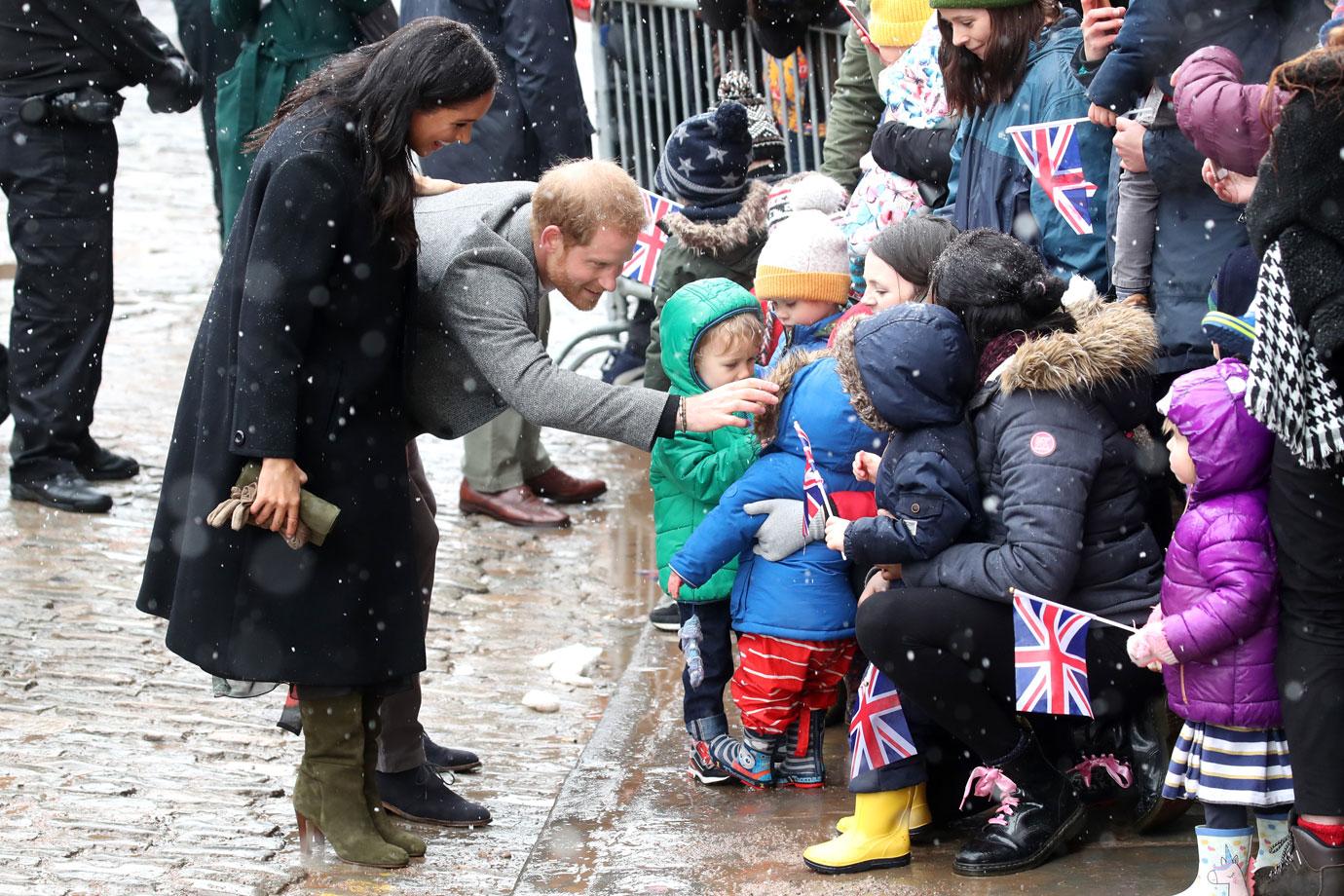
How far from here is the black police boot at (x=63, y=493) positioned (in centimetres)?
711

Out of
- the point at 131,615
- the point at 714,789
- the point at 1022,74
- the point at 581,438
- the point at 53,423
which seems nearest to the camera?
the point at 714,789

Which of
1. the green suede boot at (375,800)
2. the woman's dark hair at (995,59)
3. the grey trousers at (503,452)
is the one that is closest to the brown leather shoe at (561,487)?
the grey trousers at (503,452)

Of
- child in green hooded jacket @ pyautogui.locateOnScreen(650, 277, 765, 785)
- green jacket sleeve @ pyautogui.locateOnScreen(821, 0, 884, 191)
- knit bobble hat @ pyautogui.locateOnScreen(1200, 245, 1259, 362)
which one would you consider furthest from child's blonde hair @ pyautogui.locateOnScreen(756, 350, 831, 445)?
green jacket sleeve @ pyautogui.locateOnScreen(821, 0, 884, 191)

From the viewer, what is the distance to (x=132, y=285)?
35.6 ft

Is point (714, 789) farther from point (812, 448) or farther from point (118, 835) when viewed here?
point (118, 835)

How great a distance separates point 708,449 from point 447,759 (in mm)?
1230

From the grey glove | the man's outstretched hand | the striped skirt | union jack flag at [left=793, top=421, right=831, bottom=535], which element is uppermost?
the man's outstretched hand

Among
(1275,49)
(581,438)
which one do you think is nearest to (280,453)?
(1275,49)

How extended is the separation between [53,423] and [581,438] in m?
2.60

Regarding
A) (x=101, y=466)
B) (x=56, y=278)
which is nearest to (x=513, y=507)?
(x=101, y=466)

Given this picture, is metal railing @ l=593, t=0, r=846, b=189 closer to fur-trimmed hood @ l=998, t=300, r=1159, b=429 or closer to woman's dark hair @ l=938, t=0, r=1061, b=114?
woman's dark hair @ l=938, t=0, r=1061, b=114

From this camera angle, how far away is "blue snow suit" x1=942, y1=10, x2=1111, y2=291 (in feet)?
15.7

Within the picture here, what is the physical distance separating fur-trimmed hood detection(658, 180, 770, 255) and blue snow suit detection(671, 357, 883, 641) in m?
1.67

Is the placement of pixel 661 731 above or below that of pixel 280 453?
below
